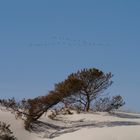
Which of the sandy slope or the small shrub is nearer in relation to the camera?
the sandy slope

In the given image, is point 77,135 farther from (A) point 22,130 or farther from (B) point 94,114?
(B) point 94,114

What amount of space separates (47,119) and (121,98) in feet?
20.6

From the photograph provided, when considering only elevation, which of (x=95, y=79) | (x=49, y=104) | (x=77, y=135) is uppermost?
(x=95, y=79)

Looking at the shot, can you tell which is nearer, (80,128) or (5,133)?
(5,133)

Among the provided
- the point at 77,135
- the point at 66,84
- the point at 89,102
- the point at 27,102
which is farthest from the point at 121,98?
the point at 77,135

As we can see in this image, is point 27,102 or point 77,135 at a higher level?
point 27,102

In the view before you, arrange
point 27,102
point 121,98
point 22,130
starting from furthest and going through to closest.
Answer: point 121,98, point 27,102, point 22,130

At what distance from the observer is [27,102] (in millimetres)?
30219

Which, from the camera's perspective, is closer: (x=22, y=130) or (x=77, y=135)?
(x=77, y=135)

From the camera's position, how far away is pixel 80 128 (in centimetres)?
2730

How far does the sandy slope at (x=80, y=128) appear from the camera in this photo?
79.9 ft

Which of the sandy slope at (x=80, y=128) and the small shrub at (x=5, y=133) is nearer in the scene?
the sandy slope at (x=80, y=128)

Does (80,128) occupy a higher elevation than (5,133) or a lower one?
higher

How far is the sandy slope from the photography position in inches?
958
